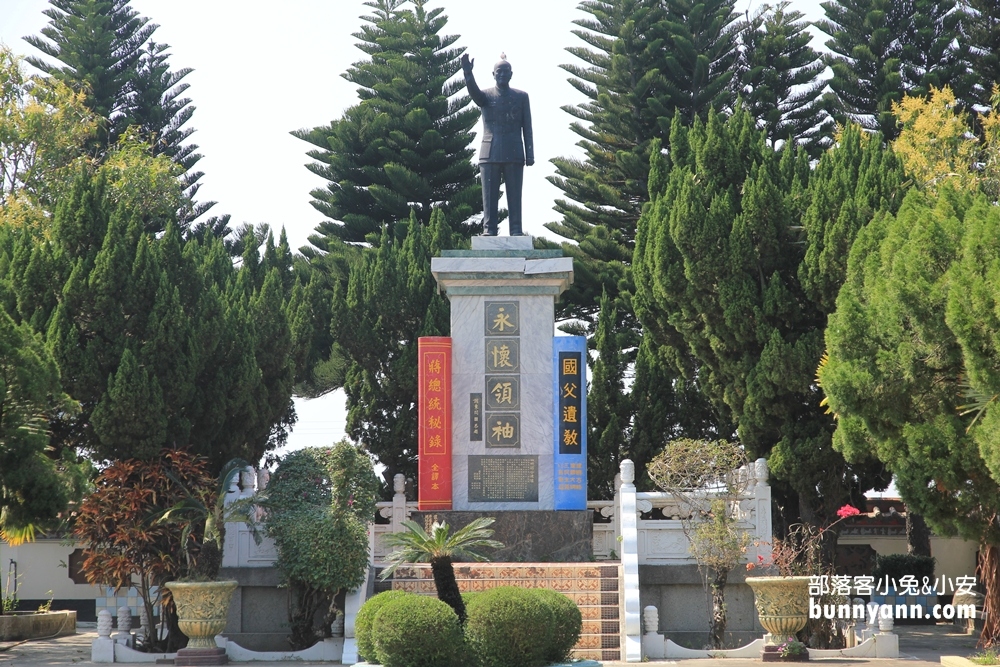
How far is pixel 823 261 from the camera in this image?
13859mm

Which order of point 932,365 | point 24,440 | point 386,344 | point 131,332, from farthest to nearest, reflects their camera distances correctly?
point 386,344, point 131,332, point 24,440, point 932,365

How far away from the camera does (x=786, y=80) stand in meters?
20.2

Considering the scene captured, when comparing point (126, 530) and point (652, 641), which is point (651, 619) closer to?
point (652, 641)

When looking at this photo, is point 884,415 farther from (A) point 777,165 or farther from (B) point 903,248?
(A) point 777,165

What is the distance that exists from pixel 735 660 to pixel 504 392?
12.6 feet

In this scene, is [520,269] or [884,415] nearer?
[884,415]

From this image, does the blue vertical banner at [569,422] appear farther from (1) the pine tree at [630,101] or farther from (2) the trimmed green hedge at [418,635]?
(1) the pine tree at [630,101]

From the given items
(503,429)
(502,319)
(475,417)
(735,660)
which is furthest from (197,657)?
(502,319)

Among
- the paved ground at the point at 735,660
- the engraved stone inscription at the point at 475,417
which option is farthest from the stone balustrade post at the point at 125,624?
the engraved stone inscription at the point at 475,417

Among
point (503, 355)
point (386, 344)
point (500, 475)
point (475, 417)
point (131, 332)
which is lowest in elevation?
point (500, 475)

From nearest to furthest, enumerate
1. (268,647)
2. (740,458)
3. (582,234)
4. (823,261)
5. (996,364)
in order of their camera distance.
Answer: (996,364) → (268,647) → (740,458) → (823,261) → (582,234)

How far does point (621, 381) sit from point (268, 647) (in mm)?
6992

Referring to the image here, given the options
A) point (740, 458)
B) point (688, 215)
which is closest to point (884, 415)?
point (740, 458)

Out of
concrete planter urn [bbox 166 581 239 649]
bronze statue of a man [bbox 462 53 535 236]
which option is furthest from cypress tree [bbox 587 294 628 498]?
concrete planter urn [bbox 166 581 239 649]
